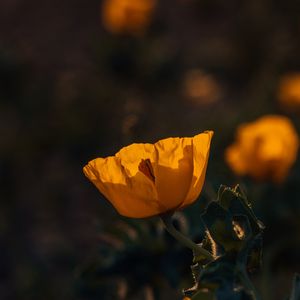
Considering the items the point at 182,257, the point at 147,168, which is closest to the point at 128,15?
the point at 182,257

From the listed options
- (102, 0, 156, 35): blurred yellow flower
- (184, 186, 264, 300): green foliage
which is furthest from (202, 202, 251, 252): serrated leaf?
(102, 0, 156, 35): blurred yellow flower

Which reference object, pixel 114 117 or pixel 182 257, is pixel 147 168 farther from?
pixel 114 117

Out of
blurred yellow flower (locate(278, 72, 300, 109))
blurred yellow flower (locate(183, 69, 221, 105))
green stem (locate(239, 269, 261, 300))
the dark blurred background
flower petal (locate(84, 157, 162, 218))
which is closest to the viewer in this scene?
green stem (locate(239, 269, 261, 300))

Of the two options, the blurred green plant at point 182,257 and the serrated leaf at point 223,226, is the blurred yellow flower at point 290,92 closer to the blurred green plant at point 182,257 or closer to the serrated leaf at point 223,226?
the blurred green plant at point 182,257

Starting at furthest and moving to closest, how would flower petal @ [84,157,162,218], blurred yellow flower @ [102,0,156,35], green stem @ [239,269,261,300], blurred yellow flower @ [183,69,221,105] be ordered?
blurred yellow flower @ [183,69,221,105] → blurred yellow flower @ [102,0,156,35] → flower petal @ [84,157,162,218] → green stem @ [239,269,261,300]

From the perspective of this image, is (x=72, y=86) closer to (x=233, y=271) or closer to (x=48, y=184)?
(x=48, y=184)

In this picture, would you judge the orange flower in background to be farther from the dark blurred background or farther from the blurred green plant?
the dark blurred background

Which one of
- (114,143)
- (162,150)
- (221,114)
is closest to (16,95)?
(114,143)
